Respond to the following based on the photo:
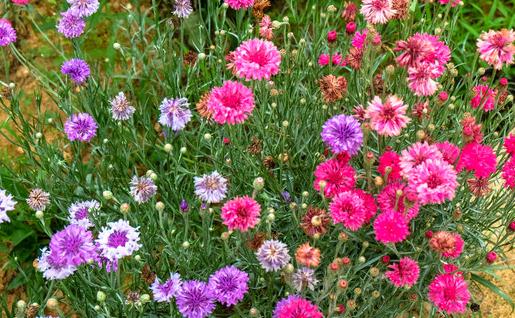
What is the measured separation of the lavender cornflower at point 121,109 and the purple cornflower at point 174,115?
213 millimetres

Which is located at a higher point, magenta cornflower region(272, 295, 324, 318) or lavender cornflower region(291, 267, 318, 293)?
lavender cornflower region(291, 267, 318, 293)

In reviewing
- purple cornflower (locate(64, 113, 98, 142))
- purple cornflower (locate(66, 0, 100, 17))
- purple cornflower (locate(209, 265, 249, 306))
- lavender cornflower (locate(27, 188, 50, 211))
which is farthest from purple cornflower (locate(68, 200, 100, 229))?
purple cornflower (locate(66, 0, 100, 17))

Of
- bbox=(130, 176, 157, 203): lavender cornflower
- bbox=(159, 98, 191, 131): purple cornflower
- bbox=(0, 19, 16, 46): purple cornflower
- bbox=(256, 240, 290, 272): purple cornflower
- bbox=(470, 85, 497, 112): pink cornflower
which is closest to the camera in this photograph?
bbox=(256, 240, 290, 272): purple cornflower

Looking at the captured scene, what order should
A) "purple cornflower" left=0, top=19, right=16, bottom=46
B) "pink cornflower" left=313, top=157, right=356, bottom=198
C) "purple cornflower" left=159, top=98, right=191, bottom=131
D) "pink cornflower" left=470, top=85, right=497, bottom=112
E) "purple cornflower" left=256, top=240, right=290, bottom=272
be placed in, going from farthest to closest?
"purple cornflower" left=0, top=19, right=16, bottom=46 → "pink cornflower" left=470, top=85, right=497, bottom=112 → "purple cornflower" left=159, top=98, right=191, bottom=131 → "pink cornflower" left=313, top=157, right=356, bottom=198 → "purple cornflower" left=256, top=240, right=290, bottom=272

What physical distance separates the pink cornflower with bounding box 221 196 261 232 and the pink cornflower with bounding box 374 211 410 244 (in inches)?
12.6

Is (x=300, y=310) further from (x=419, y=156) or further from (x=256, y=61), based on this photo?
(x=256, y=61)

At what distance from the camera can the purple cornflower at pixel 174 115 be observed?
193 cm

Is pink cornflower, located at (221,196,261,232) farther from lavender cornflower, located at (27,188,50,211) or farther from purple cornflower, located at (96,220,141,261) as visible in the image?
lavender cornflower, located at (27,188,50,211)

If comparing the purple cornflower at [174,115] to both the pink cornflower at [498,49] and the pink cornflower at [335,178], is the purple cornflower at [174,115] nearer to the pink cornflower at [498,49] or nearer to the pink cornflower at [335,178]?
the pink cornflower at [335,178]

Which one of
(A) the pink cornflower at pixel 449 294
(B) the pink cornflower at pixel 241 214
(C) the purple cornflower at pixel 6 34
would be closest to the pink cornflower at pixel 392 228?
(A) the pink cornflower at pixel 449 294

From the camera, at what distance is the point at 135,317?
1843 mm

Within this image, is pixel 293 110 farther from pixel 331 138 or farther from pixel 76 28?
pixel 76 28

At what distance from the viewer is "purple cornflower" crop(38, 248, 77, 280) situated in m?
1.52

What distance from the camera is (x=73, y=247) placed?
1.51m
